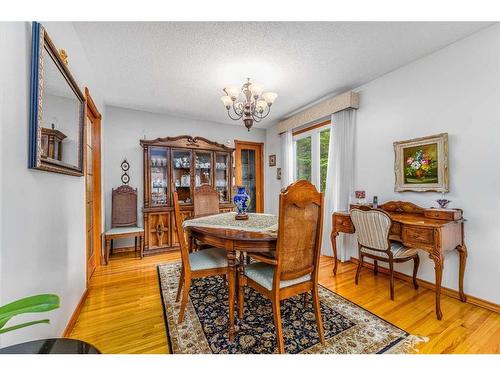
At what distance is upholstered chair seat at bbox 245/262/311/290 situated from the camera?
149cm

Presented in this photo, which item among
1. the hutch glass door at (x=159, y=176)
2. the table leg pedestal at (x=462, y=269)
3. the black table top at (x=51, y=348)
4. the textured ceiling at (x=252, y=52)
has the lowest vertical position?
the table leg pedestal at (x=462, y=269)

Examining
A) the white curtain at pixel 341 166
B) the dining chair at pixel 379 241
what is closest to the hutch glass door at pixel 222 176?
the white curtain at pixel 341 166

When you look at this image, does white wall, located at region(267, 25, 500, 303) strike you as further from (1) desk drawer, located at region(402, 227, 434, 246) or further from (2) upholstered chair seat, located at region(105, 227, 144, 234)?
(2) upholstered chair seat, located at region(105, 227, 144, 234)

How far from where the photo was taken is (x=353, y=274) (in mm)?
2773

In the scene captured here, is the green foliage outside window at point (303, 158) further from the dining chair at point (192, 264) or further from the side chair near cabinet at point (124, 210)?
the side chair near cabinet at point (124, 210)

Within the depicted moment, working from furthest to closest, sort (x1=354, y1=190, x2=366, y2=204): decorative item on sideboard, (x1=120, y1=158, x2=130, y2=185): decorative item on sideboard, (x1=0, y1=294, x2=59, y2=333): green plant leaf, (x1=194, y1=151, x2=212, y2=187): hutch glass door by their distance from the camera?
(x1=194, y1=151, x2=212, y2=187): hutch glass door → (x1=120, y1=158, x2=130, y2=185): decorative item on sideboard → (x1=354, y1=190, x2=366, y2=204): decorative item on sideboard → (x1=0, y1=294, x2=59, y2=333): green plant leaf

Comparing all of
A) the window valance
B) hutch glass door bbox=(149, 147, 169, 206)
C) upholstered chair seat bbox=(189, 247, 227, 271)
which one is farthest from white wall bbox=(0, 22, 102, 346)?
the window valance

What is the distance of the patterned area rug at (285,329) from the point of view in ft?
4.90

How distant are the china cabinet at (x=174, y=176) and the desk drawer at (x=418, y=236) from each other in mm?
2846

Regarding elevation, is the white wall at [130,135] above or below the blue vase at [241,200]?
above

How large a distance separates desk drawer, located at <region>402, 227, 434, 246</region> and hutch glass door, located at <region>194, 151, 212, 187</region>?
3.12 metres

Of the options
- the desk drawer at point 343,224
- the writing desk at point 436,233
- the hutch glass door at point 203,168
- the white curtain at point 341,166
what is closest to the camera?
the writing desk at point 436,233
